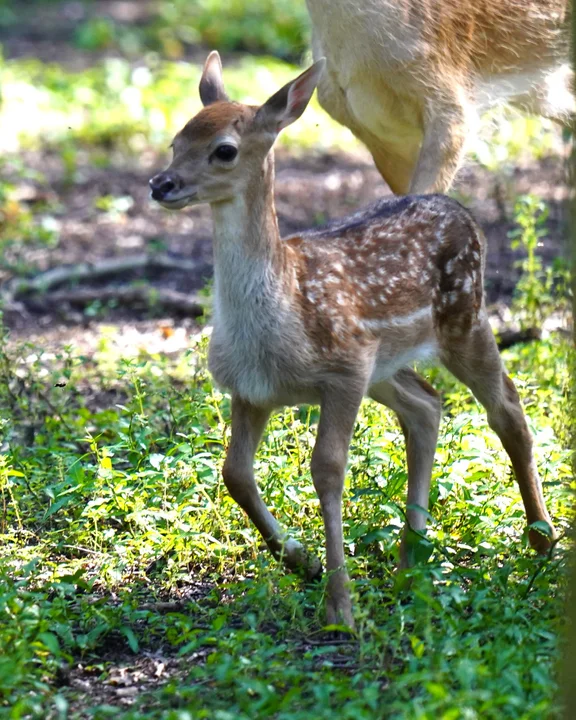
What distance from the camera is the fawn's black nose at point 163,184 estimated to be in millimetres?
4633

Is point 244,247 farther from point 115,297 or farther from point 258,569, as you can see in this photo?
point 115,297

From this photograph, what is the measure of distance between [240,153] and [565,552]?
6.00 feet

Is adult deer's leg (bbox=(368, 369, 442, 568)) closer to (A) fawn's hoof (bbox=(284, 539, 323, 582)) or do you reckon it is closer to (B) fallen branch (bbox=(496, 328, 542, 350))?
(A) fawn's hoof (bbox=(284, 539, 323, 582))

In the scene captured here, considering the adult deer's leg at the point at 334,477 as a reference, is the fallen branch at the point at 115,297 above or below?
above

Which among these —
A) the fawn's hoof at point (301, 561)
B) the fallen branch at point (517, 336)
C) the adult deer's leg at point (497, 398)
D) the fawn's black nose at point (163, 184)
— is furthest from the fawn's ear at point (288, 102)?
the fallen branch at point (517, 336)

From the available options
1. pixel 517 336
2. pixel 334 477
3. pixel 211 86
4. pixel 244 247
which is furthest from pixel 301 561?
pixel 517 336

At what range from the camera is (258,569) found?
474 cm

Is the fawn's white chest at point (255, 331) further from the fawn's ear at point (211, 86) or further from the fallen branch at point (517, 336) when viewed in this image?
the fallen branch at point (517, 336)

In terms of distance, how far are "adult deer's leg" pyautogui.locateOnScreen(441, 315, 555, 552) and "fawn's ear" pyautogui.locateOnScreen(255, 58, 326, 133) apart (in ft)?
3.78

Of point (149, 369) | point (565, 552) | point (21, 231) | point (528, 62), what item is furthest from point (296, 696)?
point (21, 231)

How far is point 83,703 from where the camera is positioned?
412 cm

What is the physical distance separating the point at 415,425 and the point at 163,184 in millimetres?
1495

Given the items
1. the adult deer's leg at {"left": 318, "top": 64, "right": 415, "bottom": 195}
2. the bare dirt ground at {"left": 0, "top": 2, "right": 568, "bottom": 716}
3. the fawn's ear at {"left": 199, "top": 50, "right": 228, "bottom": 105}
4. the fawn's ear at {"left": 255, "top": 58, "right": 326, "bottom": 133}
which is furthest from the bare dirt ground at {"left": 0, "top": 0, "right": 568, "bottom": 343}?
the fawn's ear at {"left": 255, "top": 58, "right": 326, "bottom": 133}

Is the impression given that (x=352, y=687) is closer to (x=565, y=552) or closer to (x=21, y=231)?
(x=565, y=552)
